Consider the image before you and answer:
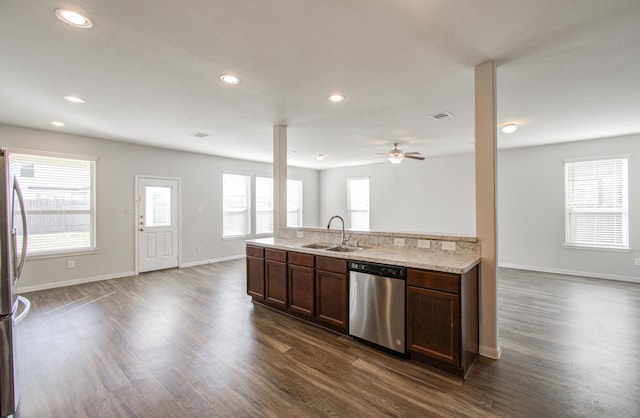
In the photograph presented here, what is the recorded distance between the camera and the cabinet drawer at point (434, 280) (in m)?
2.26

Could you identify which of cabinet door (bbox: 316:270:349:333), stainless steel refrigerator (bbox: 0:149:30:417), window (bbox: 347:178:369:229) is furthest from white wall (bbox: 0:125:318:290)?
cabinet door (bbox: 316:270:349:333)

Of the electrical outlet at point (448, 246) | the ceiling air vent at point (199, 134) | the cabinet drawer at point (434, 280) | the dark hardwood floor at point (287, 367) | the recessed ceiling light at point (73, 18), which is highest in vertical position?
the ceiling air vent at point (199, 134)

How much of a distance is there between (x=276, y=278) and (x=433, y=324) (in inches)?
77.6

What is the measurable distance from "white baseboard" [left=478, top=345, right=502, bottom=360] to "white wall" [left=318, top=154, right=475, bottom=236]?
182 inches

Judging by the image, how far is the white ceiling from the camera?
6.30ft

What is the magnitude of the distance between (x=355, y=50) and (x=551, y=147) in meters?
5.57

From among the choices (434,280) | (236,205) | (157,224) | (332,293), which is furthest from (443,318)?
(236,205)

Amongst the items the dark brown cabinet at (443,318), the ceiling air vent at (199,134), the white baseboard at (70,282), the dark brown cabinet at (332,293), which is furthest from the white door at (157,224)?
the dark brown cabinet at (443,318)

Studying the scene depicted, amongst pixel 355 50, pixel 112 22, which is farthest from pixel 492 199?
pixel 112 22

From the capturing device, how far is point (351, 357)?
8.64 ft

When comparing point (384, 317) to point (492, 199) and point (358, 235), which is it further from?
point (492, 199)

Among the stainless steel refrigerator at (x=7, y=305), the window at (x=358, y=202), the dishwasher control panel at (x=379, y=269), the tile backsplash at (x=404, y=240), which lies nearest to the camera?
the stainless steel refrigerator at (x=7, y=305)

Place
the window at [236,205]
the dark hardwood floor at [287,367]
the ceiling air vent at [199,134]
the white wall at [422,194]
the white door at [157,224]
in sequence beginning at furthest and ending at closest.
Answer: the window at [236,205], the white wall at [422,194], the white door at [157,224], the ceiling air vent at [199,134], the dark hardwood floor at [287,367]

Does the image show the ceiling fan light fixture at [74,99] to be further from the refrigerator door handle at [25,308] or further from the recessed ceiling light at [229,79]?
the refrigerator door handle at [25,308]
